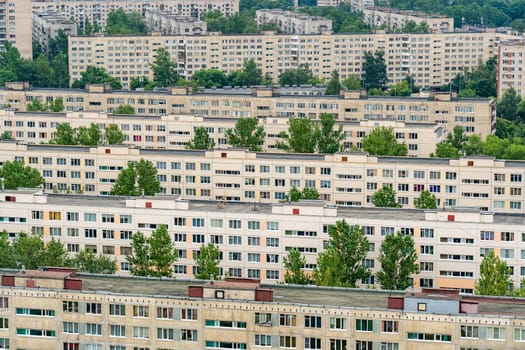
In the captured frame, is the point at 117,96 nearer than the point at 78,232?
No

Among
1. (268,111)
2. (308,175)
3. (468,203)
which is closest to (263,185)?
(308,175)

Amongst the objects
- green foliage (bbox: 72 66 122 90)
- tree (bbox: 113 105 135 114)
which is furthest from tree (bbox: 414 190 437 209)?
green foliage (bbox: 72 66 122 90)

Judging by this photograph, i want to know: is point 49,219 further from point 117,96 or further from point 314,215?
point 117,96

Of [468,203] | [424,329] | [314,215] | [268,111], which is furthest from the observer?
[268,111]

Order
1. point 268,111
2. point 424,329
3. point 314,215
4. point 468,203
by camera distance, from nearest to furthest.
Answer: point 424,329 → point 314,215 → point 468,203 → point 268,111

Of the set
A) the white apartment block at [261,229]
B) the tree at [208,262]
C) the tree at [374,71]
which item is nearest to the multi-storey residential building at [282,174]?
the white apartment block at [261,229]

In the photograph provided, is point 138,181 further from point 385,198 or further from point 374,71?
point 374,71

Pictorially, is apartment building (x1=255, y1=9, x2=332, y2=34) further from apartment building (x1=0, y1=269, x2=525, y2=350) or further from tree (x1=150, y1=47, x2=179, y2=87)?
apartment building (x1=0, y1=269, x2=525, y2=350)
